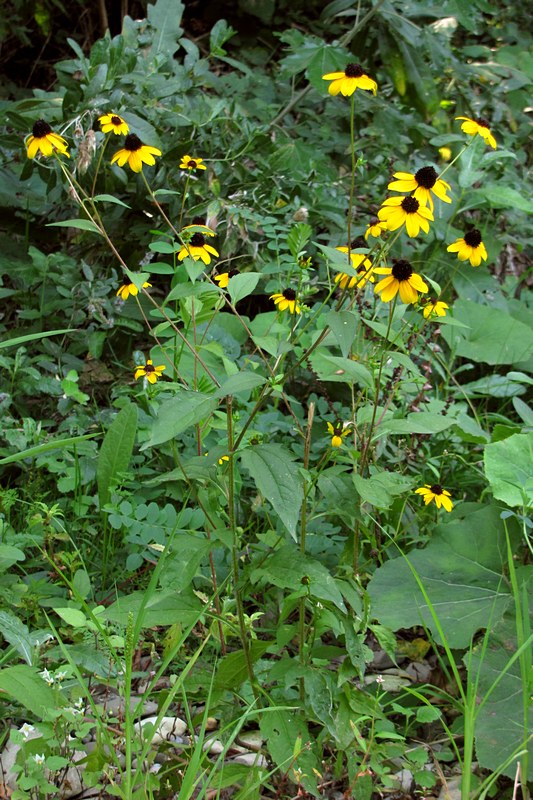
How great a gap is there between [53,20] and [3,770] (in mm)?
3542

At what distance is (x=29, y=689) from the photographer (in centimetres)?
140

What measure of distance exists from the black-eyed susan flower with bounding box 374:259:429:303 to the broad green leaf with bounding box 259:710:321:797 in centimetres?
74

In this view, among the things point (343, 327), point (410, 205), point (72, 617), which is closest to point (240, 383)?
point (343, 327)

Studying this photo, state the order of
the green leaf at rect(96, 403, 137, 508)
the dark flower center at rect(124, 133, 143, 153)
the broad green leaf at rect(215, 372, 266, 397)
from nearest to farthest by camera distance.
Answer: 1. the broad green leaf at rect(215, 372, 266, 397)
2. the dark flower center at rect(124, 133, 143, 153)
3. the green leaf at rect(96, 403, 137, 508)

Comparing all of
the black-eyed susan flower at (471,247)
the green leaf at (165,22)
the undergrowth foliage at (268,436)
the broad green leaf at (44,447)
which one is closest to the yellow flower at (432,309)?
the undergrowth foliage at (268,436)

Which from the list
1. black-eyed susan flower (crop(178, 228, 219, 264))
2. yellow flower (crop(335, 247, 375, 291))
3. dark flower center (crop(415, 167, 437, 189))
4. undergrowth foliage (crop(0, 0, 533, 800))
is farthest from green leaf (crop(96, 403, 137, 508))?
dark flower center (crop(415, 167, 437, 189))

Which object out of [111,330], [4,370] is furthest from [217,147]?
[4,370]

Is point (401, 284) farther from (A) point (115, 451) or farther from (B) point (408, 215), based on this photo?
(A) point (115, 451)

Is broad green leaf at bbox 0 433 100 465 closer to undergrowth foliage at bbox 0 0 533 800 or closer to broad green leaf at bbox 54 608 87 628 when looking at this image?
undergrowth foliage at bbox 0 0 533 800

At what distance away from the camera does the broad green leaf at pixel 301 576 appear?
4.41 ft

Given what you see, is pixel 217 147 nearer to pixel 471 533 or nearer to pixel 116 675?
pixel 471 533

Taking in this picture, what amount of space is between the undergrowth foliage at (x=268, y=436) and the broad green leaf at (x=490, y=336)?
11 millimetres

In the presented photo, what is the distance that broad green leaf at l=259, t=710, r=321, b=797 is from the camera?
1.36 meters

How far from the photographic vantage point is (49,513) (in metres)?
1.80
